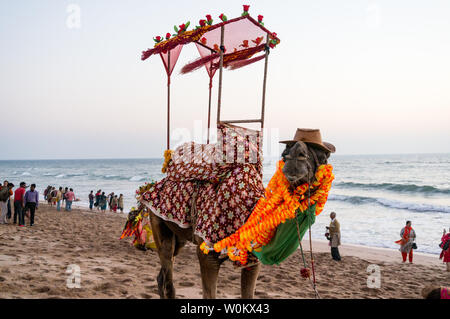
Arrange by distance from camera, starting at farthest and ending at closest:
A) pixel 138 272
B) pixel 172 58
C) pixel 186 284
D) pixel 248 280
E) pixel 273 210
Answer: pixel 138 272 → pixel 186 284 → pixel 172 58 → pixel 248 280 → pixel 273 210

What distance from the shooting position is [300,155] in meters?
2.67

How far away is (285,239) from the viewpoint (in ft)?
9.72

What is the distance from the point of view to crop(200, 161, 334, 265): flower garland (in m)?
2.77

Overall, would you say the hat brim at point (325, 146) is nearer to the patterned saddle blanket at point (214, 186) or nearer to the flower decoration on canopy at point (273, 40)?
the patterned saddle blanket at point (214, 186)

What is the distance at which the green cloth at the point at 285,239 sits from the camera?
288 centimetres

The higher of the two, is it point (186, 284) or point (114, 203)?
point (186, 284)

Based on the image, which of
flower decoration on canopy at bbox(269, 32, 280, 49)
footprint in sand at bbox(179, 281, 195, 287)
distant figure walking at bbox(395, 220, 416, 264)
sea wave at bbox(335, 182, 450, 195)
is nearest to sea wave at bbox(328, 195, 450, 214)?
sea wave at bbox(335, 182, 450, 195)

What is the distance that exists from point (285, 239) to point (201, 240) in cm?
101

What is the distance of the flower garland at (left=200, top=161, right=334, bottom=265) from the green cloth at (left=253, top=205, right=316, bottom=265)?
0.05m

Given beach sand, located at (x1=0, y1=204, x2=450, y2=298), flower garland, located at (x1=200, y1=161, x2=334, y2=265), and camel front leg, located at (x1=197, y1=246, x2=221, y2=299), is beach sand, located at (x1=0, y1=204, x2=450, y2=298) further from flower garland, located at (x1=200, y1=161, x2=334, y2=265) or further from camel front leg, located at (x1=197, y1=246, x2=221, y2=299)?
flower garland, located at (x1=200, y1=161, x2=334, y2=265)

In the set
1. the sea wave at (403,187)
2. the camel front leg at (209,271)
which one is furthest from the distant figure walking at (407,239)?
the sea wave at (403,187)

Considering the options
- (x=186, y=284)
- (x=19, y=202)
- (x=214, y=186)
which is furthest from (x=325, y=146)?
(x=19, y=202)

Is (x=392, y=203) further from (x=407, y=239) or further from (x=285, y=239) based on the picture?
(x=285, y=239)
